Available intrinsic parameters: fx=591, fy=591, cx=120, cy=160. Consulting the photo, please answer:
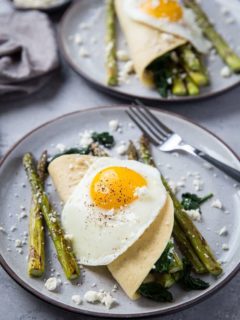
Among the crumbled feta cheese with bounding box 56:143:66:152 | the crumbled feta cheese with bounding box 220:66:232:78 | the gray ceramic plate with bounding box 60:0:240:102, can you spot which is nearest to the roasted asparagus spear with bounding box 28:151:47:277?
the crumbled feta cheese with bounding box 56:143:66:152

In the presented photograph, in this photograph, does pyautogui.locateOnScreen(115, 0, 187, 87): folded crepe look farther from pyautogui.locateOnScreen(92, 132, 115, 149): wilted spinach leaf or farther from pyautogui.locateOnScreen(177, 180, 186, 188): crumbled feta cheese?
pyautogui.locateOnScreen(177, 180, 186, 188): crumbled feta cheese

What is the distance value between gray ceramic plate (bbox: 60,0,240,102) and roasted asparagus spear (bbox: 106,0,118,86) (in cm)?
5

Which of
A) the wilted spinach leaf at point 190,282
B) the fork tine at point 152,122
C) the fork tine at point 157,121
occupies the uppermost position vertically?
the fork tine at point 157,121

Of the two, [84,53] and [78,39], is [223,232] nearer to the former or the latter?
[84,53]

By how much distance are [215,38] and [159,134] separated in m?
1.31

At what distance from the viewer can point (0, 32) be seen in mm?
4727

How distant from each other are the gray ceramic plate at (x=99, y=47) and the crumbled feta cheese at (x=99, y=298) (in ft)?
5.43

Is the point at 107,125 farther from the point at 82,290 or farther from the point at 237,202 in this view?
the point at 82,290

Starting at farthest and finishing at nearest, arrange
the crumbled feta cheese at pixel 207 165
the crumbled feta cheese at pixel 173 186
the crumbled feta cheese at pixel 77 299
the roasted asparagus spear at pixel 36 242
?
1. the crumbled feta cheese at pixel 207 165
2. the crumbled feta cheese at pixel 173 186
3. the roasted asparagus spear at pixel 36 242
4. the crumbled feta cheese at pixel 77 299

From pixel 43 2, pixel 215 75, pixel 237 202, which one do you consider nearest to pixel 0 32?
pixel 43 2

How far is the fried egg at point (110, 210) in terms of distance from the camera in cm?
301

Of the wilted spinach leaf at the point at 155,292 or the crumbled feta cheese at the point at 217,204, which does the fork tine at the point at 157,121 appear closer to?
the crumbled feta cheese at the point at 217,204

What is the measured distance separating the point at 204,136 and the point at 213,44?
3.95 feet

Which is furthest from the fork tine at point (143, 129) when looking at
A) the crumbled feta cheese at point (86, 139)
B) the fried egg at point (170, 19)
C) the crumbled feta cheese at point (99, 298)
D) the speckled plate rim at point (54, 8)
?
the speckled plate rim at point (54, 8)
